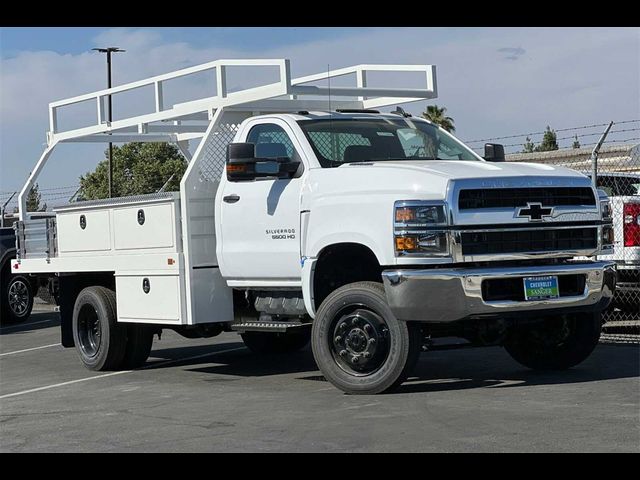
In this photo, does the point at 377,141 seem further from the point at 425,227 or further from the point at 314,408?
the point at 314,408

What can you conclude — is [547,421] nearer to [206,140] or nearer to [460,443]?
[460,443]

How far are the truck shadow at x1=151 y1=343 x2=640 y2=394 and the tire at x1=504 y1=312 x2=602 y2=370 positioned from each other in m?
0.12

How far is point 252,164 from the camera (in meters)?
10.3

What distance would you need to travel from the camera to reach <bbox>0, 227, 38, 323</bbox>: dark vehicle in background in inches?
760

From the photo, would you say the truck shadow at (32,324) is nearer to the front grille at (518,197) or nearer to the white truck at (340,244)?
the white truck at (340,244)

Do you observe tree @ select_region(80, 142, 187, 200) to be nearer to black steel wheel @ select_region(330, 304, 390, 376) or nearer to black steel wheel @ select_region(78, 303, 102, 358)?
black steel wheel @ select_region(78, 303, 102, 358)

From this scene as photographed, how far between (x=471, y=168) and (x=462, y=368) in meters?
2.29

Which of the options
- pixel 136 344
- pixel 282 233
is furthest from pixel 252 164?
pixel 136 344

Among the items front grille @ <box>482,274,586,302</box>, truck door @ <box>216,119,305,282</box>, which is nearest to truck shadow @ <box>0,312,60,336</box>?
truck door @ <box>216,119,305,282</box>

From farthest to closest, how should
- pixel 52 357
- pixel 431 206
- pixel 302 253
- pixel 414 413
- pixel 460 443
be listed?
pixel 52 357, pixel 302 253, pixel 431 206, pixel 414 413, pixel 460 443

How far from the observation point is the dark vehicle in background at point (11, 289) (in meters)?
19.3

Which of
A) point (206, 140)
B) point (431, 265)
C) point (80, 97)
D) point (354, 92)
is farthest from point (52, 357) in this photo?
point (431, 265)

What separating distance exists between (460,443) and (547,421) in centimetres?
89

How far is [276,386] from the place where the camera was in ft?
34.2
